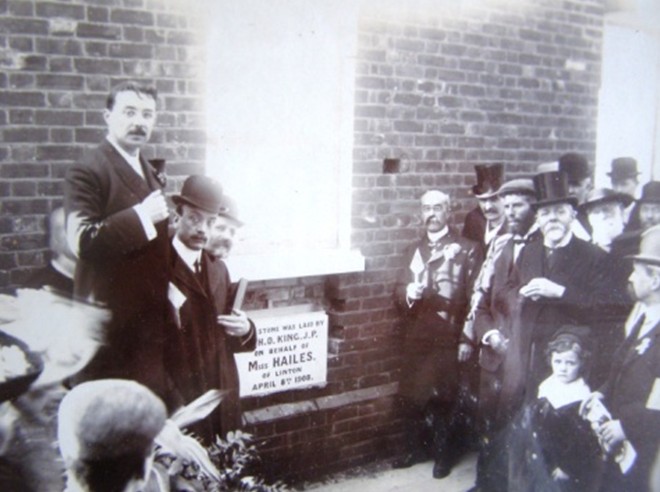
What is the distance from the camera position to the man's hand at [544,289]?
4.91 metres

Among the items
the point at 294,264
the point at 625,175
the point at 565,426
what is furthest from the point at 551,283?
the point at 294,264

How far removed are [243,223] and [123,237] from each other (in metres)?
0.76

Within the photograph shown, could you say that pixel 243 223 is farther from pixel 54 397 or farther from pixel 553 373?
pixel 553 373

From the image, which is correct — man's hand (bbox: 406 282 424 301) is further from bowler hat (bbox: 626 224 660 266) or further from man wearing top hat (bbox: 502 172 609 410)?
bowler hat (bbox: 626 224 660 266)

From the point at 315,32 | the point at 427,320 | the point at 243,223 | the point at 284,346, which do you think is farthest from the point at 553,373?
the point at 315,32

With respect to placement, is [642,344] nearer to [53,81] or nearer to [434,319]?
[434,319]

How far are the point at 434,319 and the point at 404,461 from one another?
1070 mm

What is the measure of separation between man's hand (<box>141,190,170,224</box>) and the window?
1.17 ft

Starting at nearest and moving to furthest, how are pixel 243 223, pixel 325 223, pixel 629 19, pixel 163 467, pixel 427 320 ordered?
1. pixel 163 467
2. pixel 243 223
3. pixel 325 223
4. pixel 427 320
5. pixel 629 19

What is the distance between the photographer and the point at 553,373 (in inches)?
195

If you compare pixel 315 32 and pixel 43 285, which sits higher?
pixel 315 32

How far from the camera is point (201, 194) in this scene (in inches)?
159

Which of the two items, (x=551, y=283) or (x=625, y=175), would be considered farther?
(x=625, y=175)

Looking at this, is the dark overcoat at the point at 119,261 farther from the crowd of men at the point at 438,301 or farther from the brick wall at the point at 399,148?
the brick wall at the point at 399,148
